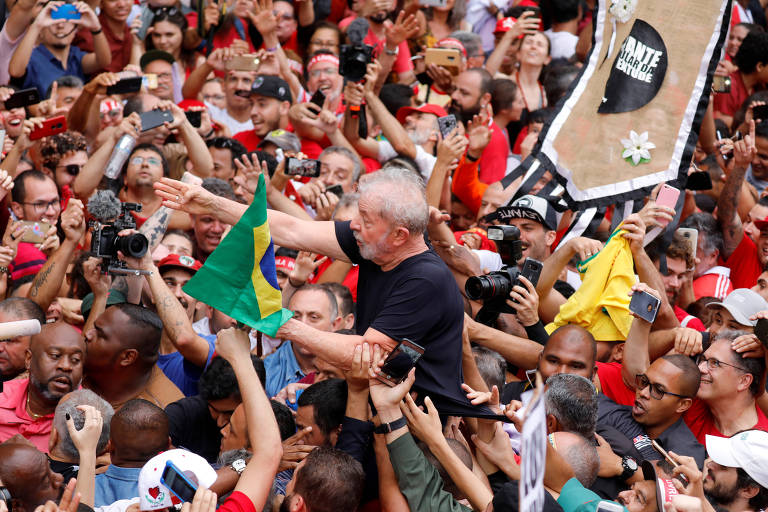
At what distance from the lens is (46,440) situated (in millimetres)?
→ 4836

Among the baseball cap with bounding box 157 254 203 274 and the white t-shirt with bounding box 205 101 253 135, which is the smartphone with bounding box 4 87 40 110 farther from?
the white t-shirt with bounding box 205 101 253 135

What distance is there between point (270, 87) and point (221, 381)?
12.0 ft

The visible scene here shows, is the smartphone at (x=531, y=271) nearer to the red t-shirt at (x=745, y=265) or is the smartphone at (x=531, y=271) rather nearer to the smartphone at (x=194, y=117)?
the red t-shirt at (x=745, y=265)

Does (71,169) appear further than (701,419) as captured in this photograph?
Yes

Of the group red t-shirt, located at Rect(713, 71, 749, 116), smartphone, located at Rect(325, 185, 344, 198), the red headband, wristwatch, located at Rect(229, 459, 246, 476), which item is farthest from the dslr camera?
red t-shirt, located at Rect(713, 71, 749, 116)

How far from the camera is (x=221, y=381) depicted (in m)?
5.04

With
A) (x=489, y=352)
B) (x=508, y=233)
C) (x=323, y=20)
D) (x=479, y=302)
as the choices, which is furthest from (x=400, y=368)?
(x=323, y=20)

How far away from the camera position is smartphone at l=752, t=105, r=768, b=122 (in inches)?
315

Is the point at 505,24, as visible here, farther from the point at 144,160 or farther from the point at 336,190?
the point at 144,160

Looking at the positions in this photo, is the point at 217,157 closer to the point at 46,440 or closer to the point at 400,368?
the point at 46,440

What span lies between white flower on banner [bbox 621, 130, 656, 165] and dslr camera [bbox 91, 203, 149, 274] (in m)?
3.08

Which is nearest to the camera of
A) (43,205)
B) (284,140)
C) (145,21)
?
(43,205)

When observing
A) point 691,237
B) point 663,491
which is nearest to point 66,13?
point 691,237

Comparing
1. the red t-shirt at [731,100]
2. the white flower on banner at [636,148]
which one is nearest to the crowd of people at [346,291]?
the red t-shirt at [731,100]
